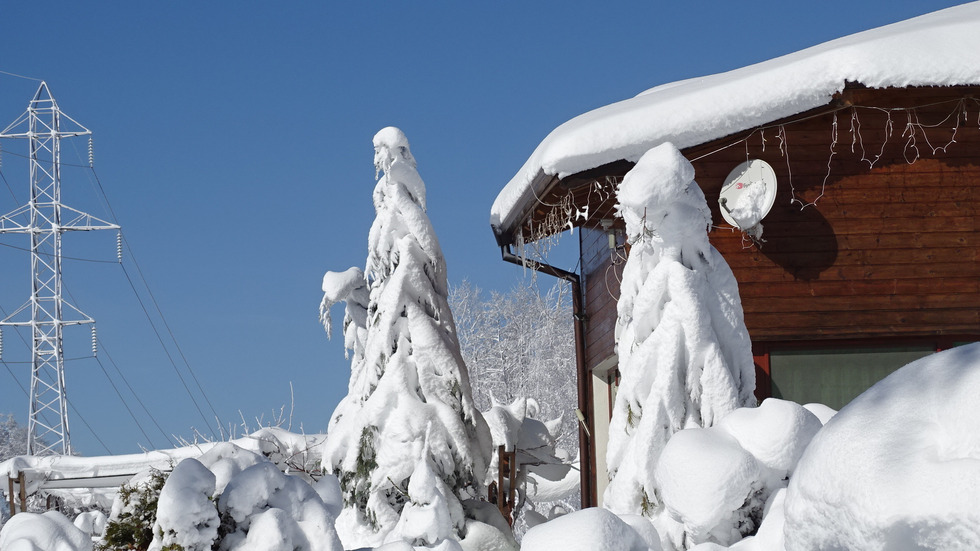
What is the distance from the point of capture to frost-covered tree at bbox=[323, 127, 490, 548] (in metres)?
12.4

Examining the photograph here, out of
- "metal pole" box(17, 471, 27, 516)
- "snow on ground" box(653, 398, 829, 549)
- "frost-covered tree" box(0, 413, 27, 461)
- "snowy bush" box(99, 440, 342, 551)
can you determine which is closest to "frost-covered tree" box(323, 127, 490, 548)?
"snowy bush" box(99, 440, 342, 551)

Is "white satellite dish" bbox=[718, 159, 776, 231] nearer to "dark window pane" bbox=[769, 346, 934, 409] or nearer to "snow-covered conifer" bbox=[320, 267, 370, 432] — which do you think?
"dark window pane" bbox=[769, 346, 934, 409]

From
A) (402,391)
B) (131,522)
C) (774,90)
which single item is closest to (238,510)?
(131,522)

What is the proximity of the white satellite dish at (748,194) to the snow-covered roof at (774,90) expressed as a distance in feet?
Answer: 1.93

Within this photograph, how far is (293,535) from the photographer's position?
5.77 m

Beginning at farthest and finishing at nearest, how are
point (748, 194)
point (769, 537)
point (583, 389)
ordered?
1. point (583, 389)
2. point (748, 194)
3. point (769, 537)

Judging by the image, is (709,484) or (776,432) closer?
(709,484)

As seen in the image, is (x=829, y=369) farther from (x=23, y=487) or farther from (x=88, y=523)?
(x=23, y=487)

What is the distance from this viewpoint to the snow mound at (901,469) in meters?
2.58

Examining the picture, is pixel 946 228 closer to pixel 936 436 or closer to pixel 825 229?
pixel 825 229

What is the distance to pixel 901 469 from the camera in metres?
2.68

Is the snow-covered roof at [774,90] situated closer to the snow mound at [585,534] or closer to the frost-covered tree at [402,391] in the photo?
the frost-covered tree at [402,391]

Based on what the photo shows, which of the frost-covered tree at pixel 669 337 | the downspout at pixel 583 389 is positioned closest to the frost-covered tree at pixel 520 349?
the downspout at pixel 583 389

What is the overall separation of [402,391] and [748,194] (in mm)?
4626
